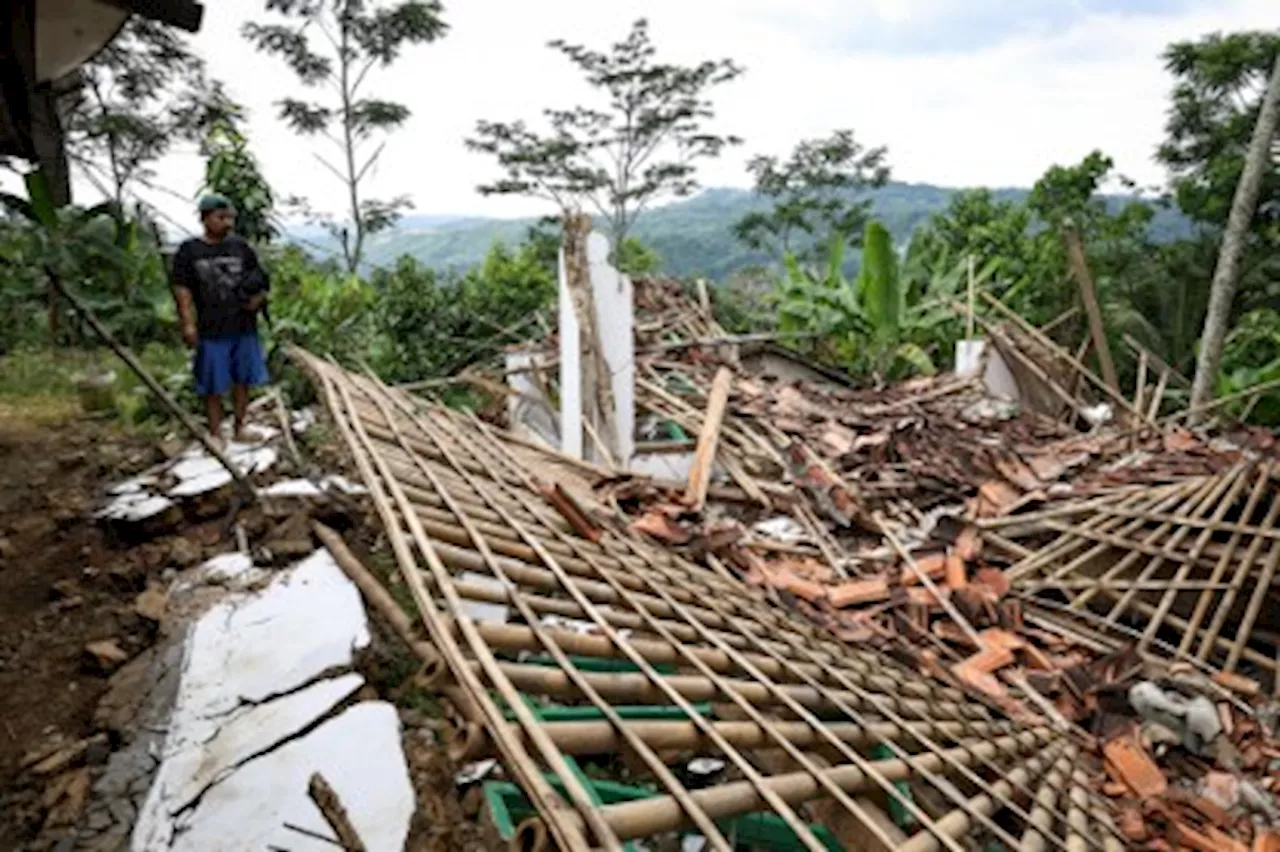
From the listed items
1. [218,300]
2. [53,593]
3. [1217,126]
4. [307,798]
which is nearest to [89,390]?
[218,300]

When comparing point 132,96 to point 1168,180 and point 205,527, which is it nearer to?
point 205,527

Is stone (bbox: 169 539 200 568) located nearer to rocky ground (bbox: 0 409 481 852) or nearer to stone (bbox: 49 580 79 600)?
rocky ground (bbox: 0 409 481 852)

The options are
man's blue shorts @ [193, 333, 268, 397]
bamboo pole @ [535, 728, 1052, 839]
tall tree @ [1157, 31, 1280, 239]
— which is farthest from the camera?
tall tree @ [1157, 31, 1280, 239]

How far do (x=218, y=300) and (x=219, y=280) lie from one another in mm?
103

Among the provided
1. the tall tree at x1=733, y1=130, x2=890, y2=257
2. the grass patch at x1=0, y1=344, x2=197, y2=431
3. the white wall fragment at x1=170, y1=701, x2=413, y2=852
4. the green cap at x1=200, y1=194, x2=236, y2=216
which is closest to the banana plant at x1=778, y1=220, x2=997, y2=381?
the green cap at x1=200, y1=194, x2=236, y2=216

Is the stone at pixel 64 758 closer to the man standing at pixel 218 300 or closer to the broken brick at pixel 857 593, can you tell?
the man standing at pixel 218 300

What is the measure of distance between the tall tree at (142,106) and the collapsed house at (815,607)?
30.7 ft

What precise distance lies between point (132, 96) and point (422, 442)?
40.6 feet

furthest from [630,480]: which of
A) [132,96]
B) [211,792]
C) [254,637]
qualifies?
[132,96]

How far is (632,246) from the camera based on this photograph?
15.6m

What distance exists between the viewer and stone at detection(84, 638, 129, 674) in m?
2.98

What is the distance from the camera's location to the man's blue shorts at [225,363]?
4.31m

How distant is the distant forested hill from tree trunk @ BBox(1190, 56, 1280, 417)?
2579 cm

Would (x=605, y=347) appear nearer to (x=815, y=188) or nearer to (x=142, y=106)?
(x=142, y=106)
